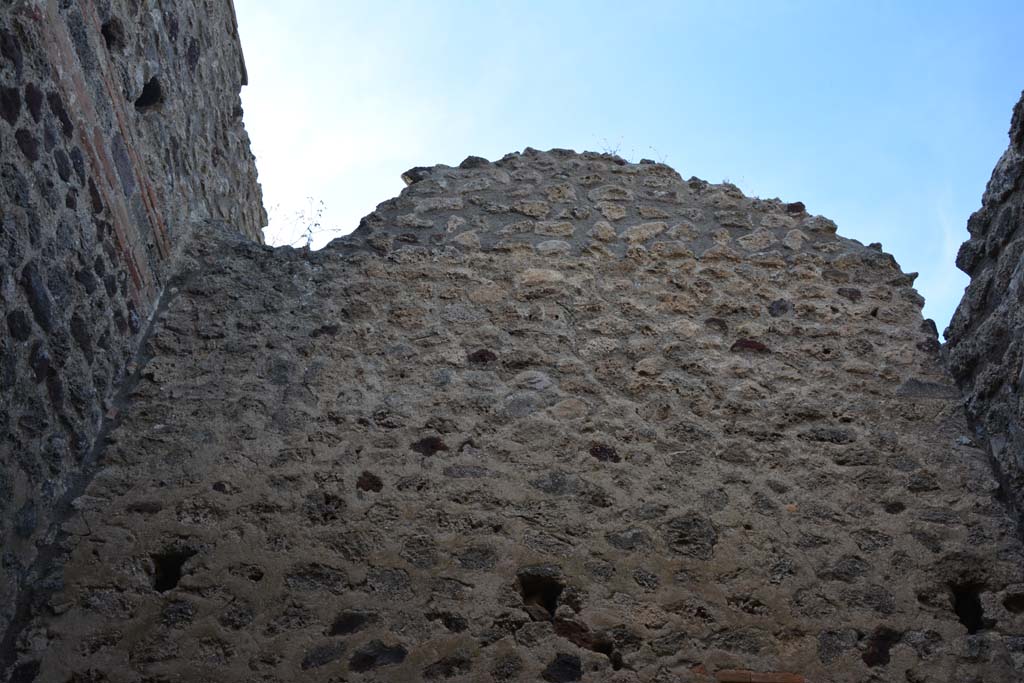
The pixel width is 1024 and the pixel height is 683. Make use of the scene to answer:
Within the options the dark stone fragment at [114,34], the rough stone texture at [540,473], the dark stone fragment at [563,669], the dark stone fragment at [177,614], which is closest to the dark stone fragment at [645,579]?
the rough stone texture at [540,473]

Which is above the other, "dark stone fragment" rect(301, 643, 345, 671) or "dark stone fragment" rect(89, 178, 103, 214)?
"dark stone fragment" rect(89, 178, 103, 214)

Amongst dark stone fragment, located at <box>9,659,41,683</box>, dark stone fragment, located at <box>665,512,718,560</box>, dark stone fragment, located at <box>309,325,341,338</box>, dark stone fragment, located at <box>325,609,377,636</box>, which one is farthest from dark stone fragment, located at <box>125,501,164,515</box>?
dark stone fragment, located at <box>665,512,718,560</box>

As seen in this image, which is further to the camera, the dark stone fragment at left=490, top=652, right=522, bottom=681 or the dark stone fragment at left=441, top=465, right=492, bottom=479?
the dark stone fragment at left=441, top=465, right=492, bottom=479

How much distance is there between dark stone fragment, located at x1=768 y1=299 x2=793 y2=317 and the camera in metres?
4.37

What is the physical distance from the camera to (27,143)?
10.9 feet

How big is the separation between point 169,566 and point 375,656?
73 cm

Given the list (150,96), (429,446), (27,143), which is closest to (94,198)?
(27,143)

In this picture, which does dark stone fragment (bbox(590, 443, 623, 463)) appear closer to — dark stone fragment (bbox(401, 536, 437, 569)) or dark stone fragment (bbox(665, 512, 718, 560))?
dark stone fragment (bbox(665, 512, 718, 560))

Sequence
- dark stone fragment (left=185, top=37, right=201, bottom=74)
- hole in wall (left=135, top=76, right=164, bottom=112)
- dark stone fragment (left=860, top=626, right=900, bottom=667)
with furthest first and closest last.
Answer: dark stone fragment (left=185, top=37, right=201, bottom=74) → hole in wall (left=135, top=76, right=164, bottom=112) → dark stone fragment (left=860, top=626, right=900, bottom=667)

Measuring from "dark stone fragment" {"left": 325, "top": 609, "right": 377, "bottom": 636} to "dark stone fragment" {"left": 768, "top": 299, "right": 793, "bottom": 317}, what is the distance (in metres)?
2.12

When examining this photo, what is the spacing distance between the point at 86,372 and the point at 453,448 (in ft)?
4.15

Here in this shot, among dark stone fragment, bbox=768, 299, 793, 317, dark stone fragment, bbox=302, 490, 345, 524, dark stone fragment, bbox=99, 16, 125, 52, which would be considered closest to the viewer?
dark stone fragment, bbox=302, 490, 345, 524

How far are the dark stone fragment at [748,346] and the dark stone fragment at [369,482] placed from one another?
1.50 metres

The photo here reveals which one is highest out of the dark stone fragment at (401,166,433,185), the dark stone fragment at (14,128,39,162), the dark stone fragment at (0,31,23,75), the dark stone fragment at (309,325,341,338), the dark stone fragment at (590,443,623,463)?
the dark stone fragment at (401,166,433,185)
